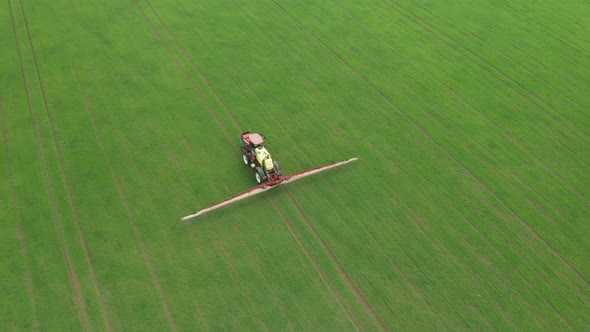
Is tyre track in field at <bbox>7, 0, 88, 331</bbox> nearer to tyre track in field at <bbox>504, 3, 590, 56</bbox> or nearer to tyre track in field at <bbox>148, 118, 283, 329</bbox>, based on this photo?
tyre track in field at <bbox>148, 118, 283, 329</bbox>

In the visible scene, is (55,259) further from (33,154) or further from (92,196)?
(33,154)

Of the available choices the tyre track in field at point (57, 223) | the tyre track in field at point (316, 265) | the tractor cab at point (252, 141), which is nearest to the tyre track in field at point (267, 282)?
the tyre track in field at point (316, 265)

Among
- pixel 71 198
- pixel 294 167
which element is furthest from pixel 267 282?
pixel 71 198

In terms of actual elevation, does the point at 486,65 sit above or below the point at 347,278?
above

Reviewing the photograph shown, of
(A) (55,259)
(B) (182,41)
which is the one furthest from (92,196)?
(B) (182,41)

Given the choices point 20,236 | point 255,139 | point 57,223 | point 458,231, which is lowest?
point 20,236

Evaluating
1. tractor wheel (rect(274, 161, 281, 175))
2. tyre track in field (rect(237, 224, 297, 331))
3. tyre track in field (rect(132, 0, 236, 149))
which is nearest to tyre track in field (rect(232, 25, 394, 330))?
tractor wheel (rect(274, 161, 281, 175))

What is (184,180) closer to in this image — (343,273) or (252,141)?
(252,141)

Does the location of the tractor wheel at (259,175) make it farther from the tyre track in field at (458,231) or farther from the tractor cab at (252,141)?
the tyre track in field at (458,231)
